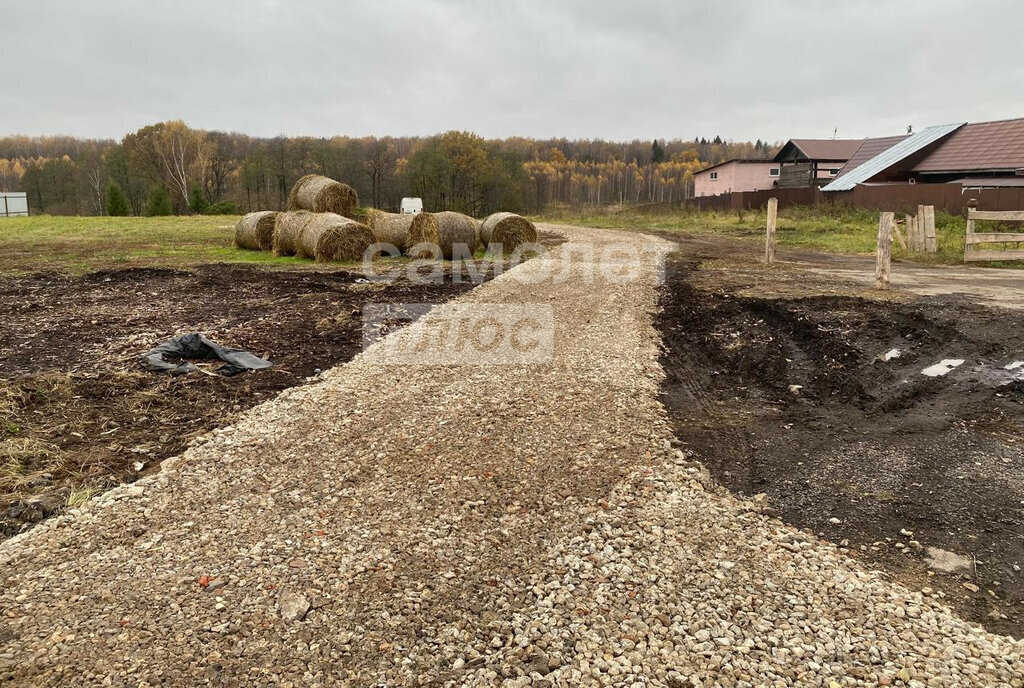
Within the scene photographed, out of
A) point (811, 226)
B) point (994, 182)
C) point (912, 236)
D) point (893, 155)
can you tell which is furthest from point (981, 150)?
point (912, 236)

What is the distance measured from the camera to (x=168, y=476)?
5.42 metres

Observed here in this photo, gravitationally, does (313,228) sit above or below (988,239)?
above

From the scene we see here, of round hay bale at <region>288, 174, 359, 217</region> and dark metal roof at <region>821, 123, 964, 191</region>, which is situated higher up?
dark metal roof at <region>821, 123, 964, 191</region>

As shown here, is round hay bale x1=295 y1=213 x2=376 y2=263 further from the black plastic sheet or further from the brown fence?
the brown fence

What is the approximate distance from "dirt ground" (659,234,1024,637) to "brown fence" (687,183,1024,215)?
20.0 meters

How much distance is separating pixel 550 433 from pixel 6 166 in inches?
5688

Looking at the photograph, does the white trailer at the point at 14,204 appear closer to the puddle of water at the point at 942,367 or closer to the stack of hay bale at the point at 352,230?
→ the stack of hay bale at the point at 352,230

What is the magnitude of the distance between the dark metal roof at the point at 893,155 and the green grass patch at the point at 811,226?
5.81 metres

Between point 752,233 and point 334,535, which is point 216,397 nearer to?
point 334,535

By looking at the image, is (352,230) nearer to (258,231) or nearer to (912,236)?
(258,231)

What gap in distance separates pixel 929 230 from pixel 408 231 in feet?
52.9

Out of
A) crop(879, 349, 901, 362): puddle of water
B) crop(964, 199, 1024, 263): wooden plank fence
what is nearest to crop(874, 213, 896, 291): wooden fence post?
crop(879, 349, 901, 362): puddle of water

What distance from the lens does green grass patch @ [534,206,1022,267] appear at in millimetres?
21570

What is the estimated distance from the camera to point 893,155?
40281 mm
